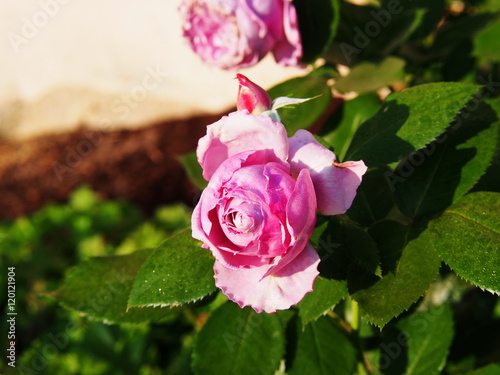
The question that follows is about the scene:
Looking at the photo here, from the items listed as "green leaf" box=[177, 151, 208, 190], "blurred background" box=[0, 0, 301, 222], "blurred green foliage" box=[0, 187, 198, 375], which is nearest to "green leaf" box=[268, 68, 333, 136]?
"green leaf" box=[177, 151, 208, 190]

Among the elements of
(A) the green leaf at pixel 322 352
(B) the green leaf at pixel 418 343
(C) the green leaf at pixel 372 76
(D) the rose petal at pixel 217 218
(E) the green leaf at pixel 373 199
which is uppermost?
(D) the rose petal at pixel 217 218

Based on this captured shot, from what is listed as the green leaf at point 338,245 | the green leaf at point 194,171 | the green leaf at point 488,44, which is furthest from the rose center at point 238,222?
the green leaf at point 488,44

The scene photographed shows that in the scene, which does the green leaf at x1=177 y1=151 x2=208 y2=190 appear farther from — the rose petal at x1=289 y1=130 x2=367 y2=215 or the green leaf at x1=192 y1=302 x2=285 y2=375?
the rose petal at x1=289 y1=130 x2=367 y2=215

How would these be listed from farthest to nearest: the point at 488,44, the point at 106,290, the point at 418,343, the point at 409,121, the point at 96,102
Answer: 1. the point at 96,102
2. the point at 488,44
3. the point at 418,343
4. the point at 106,290
5. the point at 409,121

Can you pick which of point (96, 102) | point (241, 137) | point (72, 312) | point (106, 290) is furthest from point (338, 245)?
point (96, 102)

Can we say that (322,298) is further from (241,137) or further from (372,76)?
(372,76)

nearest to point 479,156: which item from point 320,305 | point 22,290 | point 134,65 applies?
point 320,305

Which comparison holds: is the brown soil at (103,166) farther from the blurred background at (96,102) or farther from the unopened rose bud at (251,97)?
the unopened rose bud at (251,97)
